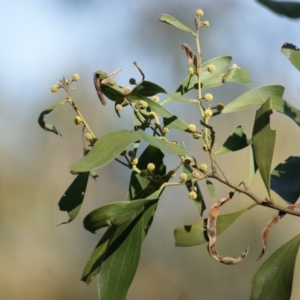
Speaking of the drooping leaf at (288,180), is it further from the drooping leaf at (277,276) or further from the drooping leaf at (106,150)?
the drooping leaf at (106,150)

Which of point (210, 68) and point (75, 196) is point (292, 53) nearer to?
point (210, 68)

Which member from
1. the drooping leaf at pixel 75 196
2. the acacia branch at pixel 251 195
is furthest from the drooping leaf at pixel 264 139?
the drooping leaf at pixel 75 196

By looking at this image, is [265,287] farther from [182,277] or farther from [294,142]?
[182,277]

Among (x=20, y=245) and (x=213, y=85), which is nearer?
(x=213, y=85)

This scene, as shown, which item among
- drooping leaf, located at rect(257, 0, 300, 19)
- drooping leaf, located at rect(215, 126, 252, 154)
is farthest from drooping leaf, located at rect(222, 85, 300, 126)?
drooping leaf, located at rect(257, 0, 300, 19)

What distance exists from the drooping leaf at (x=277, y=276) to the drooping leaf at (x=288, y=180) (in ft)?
0.16

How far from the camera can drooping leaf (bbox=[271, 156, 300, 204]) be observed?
52cm

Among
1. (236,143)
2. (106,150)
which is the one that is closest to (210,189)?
(236,143)

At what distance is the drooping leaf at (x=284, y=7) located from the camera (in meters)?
0.38

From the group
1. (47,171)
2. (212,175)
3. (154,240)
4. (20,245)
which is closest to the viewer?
(212,175)

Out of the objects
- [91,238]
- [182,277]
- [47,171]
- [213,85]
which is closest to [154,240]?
[182,277]

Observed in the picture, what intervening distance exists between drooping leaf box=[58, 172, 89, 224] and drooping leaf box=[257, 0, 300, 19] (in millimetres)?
217

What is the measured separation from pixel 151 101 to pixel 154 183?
0.23 feet

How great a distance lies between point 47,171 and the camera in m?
2.41
